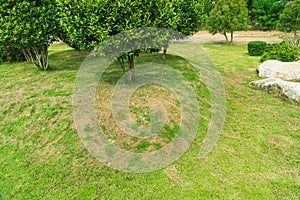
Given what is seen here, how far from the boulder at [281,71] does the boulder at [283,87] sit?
1.59 m

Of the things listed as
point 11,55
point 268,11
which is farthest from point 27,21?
point 268,11

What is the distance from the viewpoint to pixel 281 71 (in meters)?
10.8

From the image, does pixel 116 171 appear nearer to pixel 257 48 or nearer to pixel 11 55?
pixel 11 55

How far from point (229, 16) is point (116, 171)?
71.0 ft

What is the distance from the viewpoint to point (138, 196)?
4.10 metres

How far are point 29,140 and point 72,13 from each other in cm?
337

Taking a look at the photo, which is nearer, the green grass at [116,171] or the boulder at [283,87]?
the green grass at [116,171]

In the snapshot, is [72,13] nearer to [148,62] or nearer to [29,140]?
[29,140]

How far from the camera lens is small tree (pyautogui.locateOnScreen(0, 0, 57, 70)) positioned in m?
6.56

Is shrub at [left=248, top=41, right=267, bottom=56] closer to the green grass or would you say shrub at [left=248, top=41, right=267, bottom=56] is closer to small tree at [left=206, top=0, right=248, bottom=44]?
small tree at [left=206, top=0, right=248, bottom=44]

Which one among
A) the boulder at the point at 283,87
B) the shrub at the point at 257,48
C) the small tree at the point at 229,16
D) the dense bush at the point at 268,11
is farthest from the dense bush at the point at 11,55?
the dense bush at the point at 268,11

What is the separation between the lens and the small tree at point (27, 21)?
6.56 meters

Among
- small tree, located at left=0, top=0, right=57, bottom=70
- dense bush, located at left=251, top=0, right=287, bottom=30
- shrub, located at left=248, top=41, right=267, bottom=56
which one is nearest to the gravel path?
dense bush, located at left=251, top=0, right=287, bottom=30

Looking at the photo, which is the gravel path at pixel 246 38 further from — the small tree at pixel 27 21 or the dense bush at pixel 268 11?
the small tree at pixel 27 21
